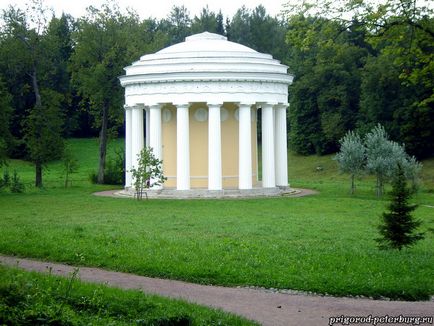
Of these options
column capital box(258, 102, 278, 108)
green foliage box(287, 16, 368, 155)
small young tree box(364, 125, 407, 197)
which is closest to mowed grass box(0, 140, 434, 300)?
small young tree box(364, 125, 407, 197)

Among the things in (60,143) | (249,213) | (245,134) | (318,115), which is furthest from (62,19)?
(249,213)

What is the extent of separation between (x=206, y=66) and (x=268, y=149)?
23.0 ft

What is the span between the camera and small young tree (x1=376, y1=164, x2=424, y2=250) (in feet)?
61.8

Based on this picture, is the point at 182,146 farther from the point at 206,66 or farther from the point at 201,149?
the point at 206,66

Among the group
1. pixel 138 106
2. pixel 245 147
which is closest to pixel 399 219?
pixel 245 147

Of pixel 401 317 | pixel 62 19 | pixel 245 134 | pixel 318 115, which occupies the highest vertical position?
pixel 62 19

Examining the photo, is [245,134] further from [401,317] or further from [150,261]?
[401,317]

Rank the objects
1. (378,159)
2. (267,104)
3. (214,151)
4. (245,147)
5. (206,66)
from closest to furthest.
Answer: (206,66)
(214,151)
(378,159)
(245,147)
(267,104)

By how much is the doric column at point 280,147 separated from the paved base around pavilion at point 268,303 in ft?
108

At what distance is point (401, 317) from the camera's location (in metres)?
12.6

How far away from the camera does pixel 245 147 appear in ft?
147

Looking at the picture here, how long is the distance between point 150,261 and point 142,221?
11.9 meters

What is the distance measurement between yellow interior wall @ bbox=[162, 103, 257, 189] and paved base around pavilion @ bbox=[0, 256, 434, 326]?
30.2 m

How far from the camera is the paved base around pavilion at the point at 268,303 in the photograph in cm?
1278
